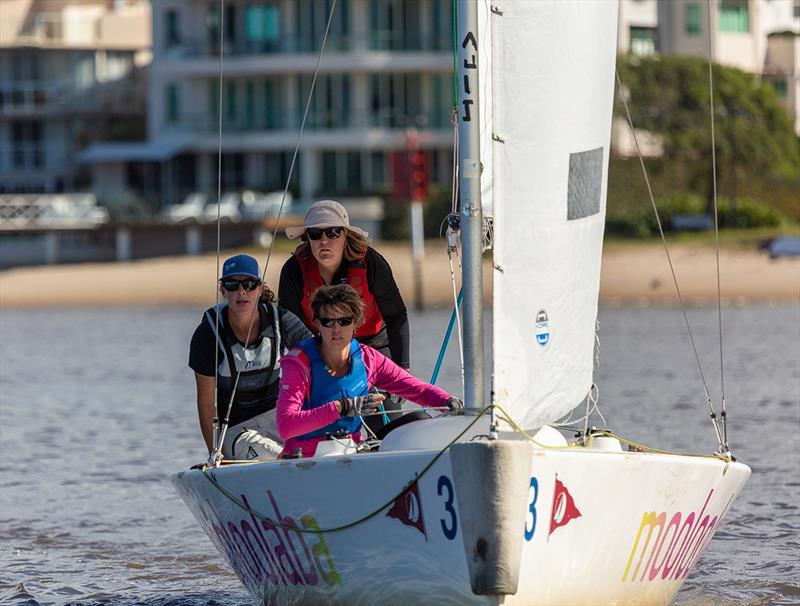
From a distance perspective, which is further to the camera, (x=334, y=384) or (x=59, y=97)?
(x=59, y=97)

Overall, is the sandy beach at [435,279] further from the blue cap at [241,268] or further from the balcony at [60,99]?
the blue cap at [241,268]

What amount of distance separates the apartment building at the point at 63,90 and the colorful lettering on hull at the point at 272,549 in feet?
178

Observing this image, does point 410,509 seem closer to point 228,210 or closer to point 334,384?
point 334,384

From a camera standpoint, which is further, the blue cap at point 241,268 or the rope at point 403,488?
the blue cap at point 241,268

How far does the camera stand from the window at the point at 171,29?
191 feet

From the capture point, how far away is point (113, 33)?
214 feet

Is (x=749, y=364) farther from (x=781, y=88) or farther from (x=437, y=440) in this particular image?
(x=781, y=88)

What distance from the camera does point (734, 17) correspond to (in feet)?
192

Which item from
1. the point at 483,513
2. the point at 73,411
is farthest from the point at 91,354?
the point at 483,513

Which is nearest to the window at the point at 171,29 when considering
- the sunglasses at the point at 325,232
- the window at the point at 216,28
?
the window at the point at 216,28

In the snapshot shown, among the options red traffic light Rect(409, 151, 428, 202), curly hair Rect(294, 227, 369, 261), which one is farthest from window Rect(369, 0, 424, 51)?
curly hair Rect(294, 227, 369, 261)

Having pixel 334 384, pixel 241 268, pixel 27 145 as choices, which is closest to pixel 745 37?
pixel 27 145

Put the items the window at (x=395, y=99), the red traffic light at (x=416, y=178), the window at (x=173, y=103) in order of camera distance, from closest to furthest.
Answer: the red traffic light at (x=416, y=178) → the window at (x=395, y=99) → the window at (x=173, y=103)

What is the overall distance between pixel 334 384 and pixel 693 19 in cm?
5174
